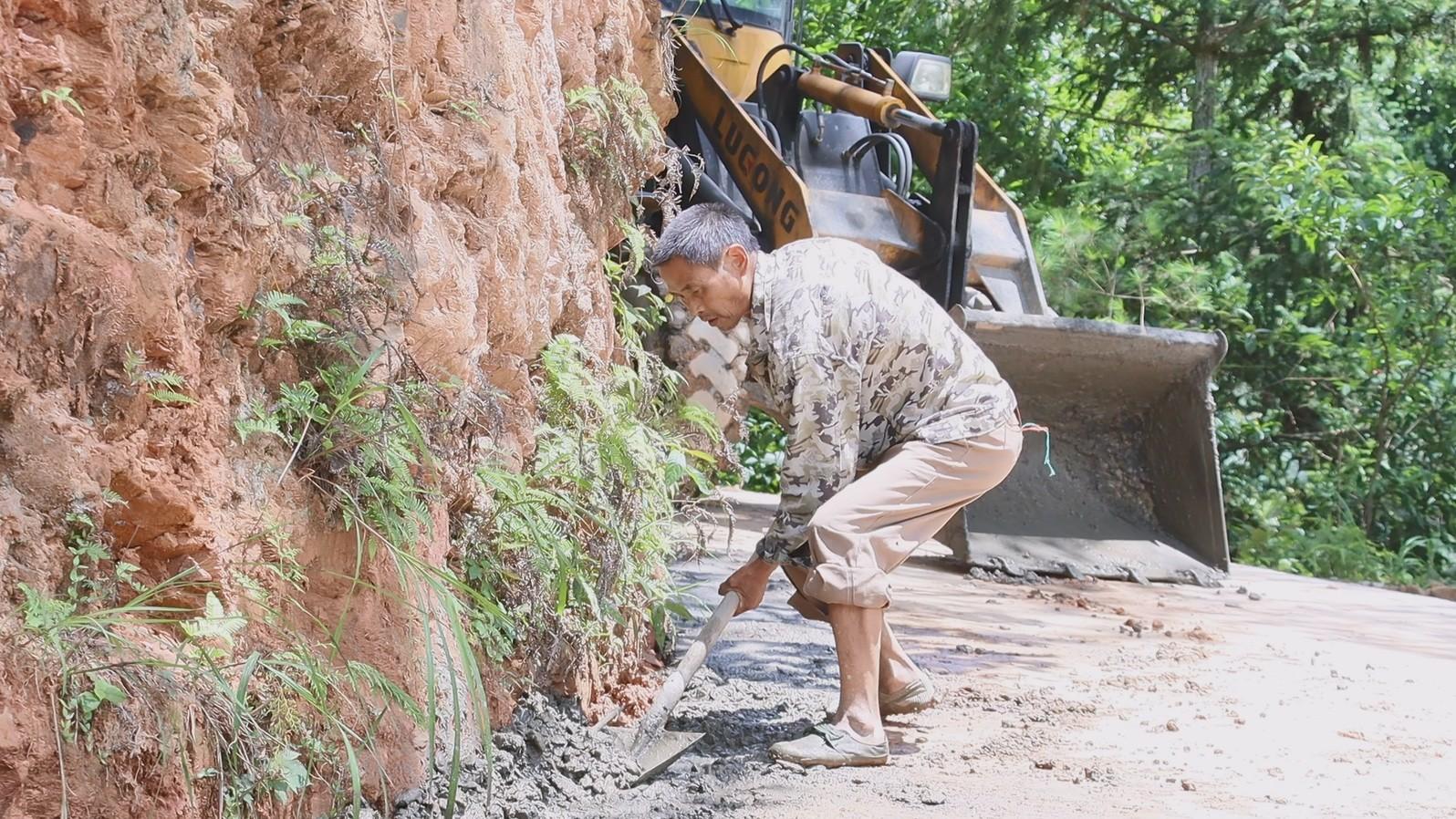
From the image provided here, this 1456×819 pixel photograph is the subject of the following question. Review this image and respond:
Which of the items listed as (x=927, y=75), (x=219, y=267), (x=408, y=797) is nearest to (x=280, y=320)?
(x=219, y=267)

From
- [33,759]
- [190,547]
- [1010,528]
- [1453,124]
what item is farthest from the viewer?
[1453,124]

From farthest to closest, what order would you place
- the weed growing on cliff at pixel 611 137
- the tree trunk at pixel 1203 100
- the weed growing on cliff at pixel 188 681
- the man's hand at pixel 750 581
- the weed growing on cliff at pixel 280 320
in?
the tree trunk at pixel 1203 100 → the weed growing on cliff at pixel 611 137 → the man's hand at pixel 750 581 → the weed growing on cliff at pixel 280 320 → the weed growing on cliff at pixel 188 681

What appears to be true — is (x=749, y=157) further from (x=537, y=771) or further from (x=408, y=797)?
(x=408, y=797)

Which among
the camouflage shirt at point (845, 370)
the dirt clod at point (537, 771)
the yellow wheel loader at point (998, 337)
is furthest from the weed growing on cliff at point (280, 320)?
the yellow wheel loader at point (998, 337)

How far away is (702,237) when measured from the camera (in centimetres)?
353

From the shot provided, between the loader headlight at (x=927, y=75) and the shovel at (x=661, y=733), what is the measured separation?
4768 mm

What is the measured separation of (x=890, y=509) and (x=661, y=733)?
81cm

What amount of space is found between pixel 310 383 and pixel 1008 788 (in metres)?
1.87

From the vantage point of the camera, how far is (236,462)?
2543 millimetres

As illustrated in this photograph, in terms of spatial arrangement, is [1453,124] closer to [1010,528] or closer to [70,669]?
[1010,528]

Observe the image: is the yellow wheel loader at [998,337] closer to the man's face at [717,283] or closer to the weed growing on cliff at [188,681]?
the man's face at [717,283]

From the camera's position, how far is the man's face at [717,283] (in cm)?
353

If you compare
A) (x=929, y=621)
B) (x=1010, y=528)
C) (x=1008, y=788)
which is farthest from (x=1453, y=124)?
(x=1008, y=788)

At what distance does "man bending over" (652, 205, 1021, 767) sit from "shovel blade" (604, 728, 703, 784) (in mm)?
233
